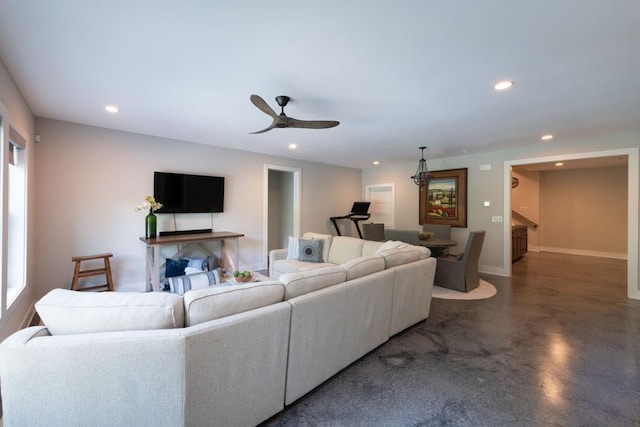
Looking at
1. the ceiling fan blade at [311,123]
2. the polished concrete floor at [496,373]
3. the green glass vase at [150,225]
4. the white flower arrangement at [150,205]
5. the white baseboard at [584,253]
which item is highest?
the ceiling fan blade at [311,123]

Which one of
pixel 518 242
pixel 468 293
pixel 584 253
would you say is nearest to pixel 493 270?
pixel 468 293

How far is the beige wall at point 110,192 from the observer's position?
12.0ft

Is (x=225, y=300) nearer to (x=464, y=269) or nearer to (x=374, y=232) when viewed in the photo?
(x=464, y=269)

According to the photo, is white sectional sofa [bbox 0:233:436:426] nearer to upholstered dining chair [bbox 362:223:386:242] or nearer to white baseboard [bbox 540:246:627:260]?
upholstered dining chair [bbox 362:223:386:242]

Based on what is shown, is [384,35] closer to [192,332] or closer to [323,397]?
[192,332]

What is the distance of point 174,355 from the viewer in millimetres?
1265

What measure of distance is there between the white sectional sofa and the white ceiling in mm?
1660

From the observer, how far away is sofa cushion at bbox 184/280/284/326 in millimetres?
1462

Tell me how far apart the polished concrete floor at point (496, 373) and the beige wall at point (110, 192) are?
378cm

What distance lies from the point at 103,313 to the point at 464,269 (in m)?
4.46

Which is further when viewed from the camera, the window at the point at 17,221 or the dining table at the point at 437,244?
the dining table at the point at 437,244

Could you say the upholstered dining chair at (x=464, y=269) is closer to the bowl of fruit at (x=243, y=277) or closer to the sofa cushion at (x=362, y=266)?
the sofa cushion at (x=362, y=266)

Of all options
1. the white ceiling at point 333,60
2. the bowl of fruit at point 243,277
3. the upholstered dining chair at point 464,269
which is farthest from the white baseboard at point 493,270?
the bowl of fruit at point 243,277

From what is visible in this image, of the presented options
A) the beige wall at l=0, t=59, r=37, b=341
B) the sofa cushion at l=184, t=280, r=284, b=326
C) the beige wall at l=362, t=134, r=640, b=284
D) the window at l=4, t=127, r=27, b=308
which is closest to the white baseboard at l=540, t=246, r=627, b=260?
the beige wall at l=362, t=134, r=640, b=284
